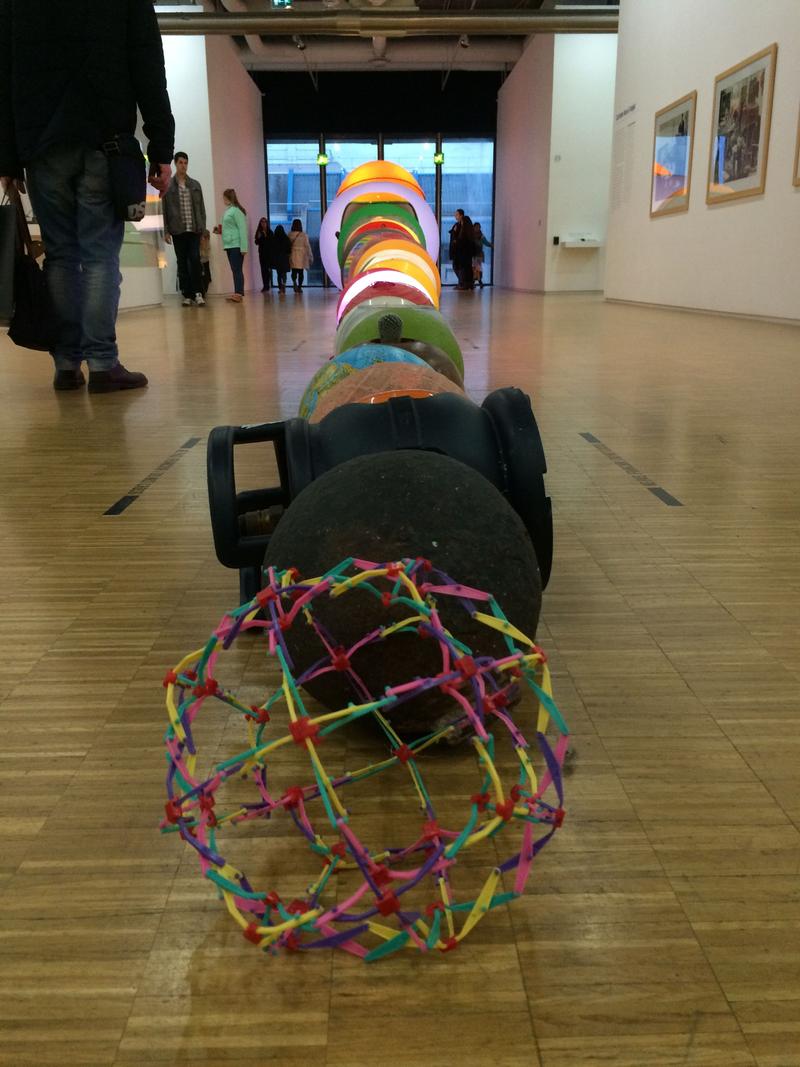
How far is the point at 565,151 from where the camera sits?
1377 cm

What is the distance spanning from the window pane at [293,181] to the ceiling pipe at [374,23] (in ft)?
23.9

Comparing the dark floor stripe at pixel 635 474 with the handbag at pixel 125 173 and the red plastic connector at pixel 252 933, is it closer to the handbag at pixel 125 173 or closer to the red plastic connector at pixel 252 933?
the red plastic connector at pixel 252 933

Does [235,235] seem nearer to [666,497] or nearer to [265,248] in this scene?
[265,248]

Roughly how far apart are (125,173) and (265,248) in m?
13.3

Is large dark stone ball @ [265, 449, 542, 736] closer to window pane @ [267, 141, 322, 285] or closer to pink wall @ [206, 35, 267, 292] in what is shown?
pink wall @ [206, 35, 267, 292]

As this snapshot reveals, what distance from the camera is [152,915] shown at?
807mm

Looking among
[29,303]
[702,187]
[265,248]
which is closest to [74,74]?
[29,303]

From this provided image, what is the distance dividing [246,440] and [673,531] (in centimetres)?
98

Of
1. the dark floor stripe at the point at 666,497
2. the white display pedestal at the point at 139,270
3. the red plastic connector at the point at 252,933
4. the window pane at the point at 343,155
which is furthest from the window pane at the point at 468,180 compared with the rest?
the red plastic connector at the point at 252,933

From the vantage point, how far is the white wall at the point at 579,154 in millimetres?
13352

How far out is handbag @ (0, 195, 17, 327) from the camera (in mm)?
3346

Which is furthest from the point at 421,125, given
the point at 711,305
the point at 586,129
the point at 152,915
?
the point at 152,915

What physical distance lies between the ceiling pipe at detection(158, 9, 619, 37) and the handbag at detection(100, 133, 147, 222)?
8.38 meters

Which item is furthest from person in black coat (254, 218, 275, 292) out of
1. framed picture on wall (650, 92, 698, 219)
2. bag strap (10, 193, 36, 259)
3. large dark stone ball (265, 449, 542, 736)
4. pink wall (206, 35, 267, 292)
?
large dark stone ball (265, 449, 542, 736)
